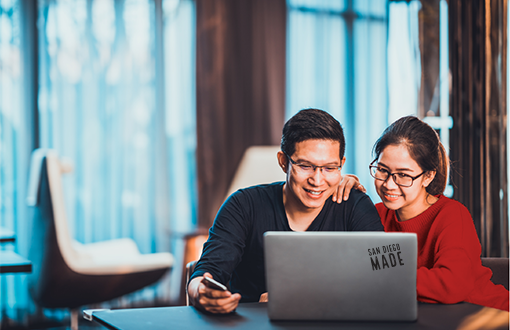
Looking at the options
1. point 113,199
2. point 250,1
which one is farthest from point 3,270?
point 250,1

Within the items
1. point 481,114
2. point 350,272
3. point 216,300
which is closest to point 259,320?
point 216,300

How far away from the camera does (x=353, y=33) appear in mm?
3752

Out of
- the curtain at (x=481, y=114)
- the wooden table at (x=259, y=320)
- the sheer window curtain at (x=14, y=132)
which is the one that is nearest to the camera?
the wooden table at (x=259, y=320)

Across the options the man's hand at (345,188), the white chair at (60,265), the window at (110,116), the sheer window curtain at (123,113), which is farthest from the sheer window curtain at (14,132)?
the man's hand at (345,188)

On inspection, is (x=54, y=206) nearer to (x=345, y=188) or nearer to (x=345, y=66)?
(x=345, y=188)

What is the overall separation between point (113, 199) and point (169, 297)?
0.77m

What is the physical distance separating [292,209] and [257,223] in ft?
0.39

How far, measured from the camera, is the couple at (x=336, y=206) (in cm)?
133

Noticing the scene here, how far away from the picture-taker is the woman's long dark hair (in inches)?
57.4

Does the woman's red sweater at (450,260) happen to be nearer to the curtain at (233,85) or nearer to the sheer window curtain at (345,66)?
the curtain at (233,85)

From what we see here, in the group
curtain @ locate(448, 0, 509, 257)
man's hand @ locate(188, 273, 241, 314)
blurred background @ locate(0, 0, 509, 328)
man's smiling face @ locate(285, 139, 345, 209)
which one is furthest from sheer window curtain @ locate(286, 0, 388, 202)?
man's hand @ locate(188, 273, 241, 314)

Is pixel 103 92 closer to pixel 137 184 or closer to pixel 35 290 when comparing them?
pixel 137 184

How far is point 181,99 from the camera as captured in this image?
3.28 m

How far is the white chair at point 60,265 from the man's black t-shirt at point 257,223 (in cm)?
101
